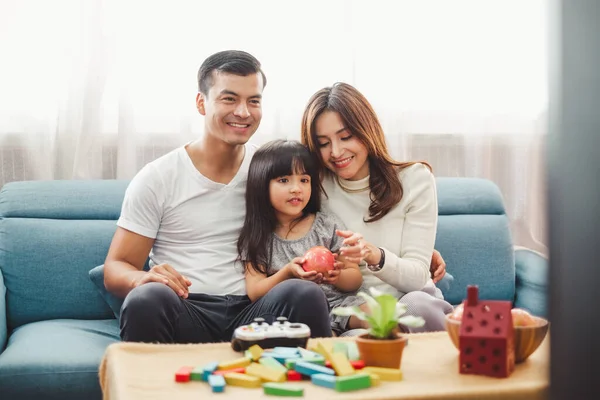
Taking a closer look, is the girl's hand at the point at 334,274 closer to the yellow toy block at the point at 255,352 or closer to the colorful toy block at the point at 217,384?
the yellow toy block at the point at 255,352

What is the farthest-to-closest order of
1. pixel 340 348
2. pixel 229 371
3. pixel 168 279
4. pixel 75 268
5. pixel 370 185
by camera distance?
1. pixel 75 268
2. pixel 370 185
3. pixel 168 279
4. pixel 340 348
5. pixel 229 371

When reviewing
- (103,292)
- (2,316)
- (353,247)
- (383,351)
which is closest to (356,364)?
(383,351)

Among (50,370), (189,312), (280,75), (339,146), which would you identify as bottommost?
(50,370)

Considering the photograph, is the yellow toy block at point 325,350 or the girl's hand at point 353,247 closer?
the yellow toy block at point 325,350

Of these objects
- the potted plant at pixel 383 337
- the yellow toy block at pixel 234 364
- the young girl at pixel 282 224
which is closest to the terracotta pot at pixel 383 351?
the potted plant at pixel 383 337

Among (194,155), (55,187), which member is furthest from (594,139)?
(55,187)

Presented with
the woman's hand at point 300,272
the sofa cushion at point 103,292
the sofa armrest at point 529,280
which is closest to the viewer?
the woman's hand at point 300,272

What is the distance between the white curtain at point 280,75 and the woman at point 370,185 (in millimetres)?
610

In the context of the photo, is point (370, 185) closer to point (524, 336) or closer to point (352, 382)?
point (524, 336)

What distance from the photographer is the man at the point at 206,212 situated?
1.96m

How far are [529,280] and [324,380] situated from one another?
4.66 ft

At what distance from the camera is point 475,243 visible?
2.49m

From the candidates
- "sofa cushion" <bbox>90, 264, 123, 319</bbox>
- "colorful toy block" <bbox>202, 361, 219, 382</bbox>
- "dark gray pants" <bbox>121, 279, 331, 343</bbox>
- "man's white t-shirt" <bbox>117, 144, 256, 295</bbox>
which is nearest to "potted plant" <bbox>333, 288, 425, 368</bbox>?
"colorful toy block" <bbox>202, 361, 219, 382</bbox>

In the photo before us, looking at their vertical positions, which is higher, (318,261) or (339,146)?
(339,146)
